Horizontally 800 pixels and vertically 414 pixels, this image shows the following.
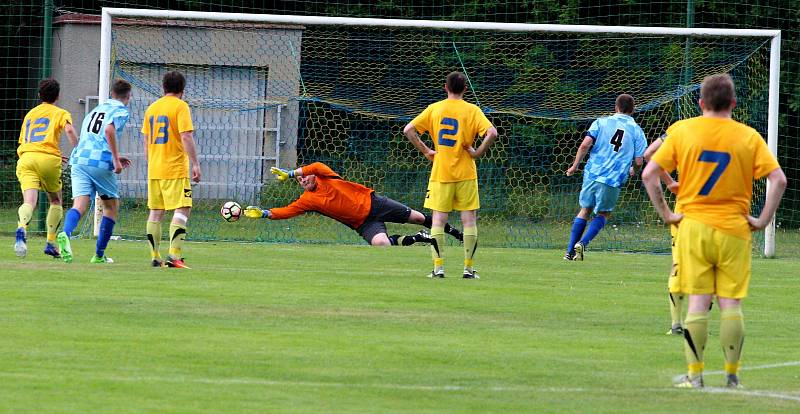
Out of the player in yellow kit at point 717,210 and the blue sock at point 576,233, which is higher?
the player in yellow kit at point 717,210

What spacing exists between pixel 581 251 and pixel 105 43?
7.25 m

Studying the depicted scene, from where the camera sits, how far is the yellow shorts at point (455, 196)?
13797 millimetres

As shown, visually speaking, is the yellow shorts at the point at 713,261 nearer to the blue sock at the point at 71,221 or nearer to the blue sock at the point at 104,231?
the blue sock at the point at 104,231

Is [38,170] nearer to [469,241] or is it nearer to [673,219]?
[469,241]

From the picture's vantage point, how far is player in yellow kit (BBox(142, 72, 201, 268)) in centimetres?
1358

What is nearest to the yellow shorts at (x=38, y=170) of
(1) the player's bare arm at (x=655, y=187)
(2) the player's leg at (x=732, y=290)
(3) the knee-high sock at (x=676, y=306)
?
(3) the knee-high sock at (x=676, y=306)

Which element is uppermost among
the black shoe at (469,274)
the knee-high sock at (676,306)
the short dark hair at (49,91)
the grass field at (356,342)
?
the short dark hair at (49,91)

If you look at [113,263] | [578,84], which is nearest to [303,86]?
[578,84]

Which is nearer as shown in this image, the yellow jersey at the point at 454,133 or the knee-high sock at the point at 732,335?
the knee-high sock at the point at 732,335

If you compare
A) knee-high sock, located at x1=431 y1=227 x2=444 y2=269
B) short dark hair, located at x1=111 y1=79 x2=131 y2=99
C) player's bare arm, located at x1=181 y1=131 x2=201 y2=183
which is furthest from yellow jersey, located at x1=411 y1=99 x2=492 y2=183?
short dark hair, located at x1=111 y1=79 x2=131 y2=99

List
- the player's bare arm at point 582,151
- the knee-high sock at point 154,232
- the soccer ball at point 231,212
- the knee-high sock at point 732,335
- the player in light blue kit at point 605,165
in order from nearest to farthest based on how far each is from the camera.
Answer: the knee-high sock at point 732,335, the knee-high sock at point 154,232, the player's bare arm at point 582,151, the player in light blue kit at point 605,165, the soccer ball at point 231,212

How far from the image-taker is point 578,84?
71.9ft

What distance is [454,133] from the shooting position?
13.7m

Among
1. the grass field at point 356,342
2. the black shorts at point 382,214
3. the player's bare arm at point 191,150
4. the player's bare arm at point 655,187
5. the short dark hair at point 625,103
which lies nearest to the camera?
the grass field at point 356,342
